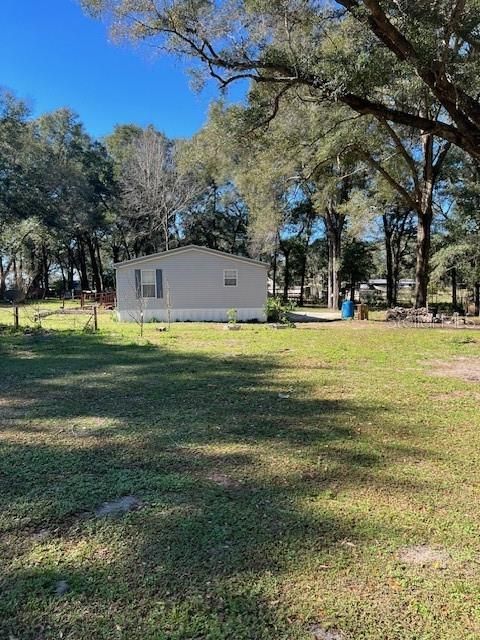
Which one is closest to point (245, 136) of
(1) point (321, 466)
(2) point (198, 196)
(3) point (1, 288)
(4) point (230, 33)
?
(4) point (230, 33)

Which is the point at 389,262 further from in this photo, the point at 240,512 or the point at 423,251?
the point at 240,512

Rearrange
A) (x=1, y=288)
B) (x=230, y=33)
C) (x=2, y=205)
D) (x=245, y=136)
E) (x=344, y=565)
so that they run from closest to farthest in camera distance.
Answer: (x=344, y=565) → (x=230, y=33) → (x=245, y=136) → (x=2, y=205) → (x=1, y=288)

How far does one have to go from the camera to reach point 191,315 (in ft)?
58.9

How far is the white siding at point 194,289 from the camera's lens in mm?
17781

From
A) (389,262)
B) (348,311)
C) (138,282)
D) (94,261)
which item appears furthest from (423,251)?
(94,261)

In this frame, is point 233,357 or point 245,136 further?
point 245,136

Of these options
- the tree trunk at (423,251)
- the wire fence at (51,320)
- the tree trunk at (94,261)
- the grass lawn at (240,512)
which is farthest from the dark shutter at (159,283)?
the tree trunk at (94,261)

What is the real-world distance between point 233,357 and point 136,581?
646 centimetres

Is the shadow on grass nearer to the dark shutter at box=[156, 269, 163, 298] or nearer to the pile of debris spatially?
the pile of debris

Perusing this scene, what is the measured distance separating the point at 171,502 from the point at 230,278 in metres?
15.6

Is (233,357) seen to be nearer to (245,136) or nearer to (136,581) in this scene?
(245,136)

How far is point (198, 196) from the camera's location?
104 feet

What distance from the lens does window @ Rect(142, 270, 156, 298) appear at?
17766mm

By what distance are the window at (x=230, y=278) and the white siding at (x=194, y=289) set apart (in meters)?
0.11
